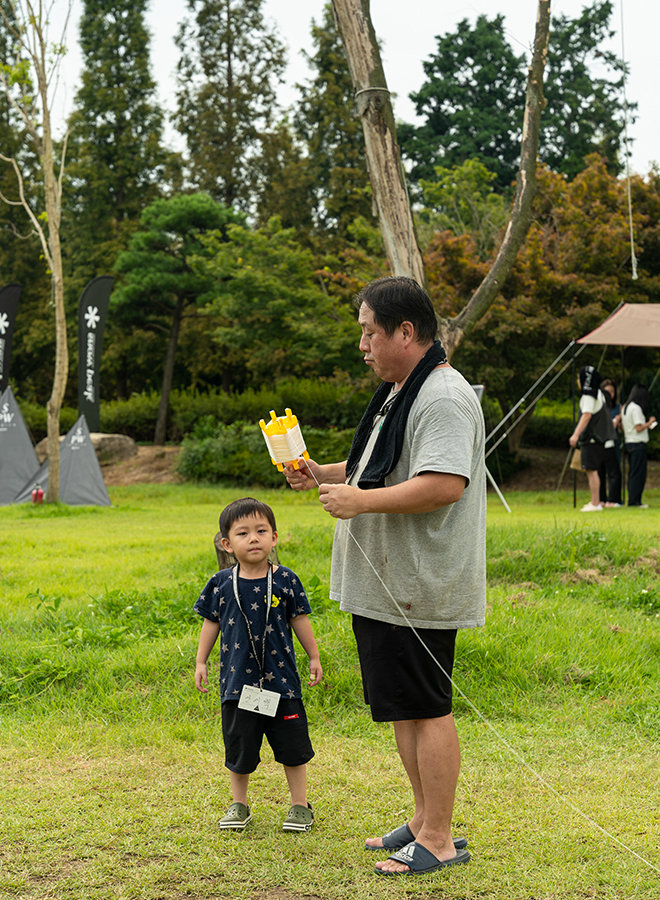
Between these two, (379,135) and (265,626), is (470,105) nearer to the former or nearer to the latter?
(379,135)

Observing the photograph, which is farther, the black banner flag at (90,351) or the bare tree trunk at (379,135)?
the black banner flag at (90,351)

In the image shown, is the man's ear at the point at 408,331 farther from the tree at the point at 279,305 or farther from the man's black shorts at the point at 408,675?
the tree at the point at 279,305

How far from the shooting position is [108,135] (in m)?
29.1

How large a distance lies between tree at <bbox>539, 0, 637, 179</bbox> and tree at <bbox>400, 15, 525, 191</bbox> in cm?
139

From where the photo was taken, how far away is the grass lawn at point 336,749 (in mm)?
2746

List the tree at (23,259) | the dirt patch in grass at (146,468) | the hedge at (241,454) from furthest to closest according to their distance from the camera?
1. the tree at (23,259)
2. the dirt patch in grass at (146,468)
3. the hedge at (241,454)

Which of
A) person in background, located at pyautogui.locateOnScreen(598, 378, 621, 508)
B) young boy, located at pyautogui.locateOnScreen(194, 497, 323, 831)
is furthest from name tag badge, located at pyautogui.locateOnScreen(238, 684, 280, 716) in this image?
person in background, located at pyautogui.locateOnScreen(598, 378, 621, 508)

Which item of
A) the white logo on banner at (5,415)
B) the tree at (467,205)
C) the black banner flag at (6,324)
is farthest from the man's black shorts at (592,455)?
the black banner flag at (6,324)

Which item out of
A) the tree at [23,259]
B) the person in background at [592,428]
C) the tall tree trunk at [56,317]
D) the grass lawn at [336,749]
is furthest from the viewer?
the tree at [23,259]

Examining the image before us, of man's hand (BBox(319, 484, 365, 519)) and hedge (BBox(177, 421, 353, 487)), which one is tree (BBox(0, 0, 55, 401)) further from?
man's hand (BBox(319, 484, 365, 519))

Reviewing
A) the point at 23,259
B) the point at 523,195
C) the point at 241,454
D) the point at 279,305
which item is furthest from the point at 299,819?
the point at 23,259

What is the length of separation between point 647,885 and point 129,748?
7.59 ft

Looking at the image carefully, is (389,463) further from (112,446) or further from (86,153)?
(86,153)

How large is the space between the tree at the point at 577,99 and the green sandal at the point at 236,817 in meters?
33.8
